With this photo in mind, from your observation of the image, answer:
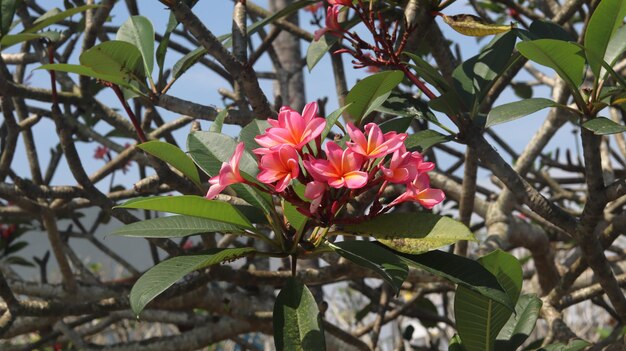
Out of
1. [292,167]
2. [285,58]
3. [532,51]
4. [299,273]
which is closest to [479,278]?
[292,167]

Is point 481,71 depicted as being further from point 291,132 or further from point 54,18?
point 54,18

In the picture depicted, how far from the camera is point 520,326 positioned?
1.22 m

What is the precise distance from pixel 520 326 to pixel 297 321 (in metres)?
0.42

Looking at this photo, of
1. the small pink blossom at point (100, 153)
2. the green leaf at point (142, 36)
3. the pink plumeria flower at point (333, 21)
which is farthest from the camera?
the small pink blossom at point (100, 153)

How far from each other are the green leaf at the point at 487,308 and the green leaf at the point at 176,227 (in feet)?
1.10

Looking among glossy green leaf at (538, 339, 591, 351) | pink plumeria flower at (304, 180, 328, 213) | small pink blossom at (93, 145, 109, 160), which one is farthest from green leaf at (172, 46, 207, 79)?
small pink blossom at (93, 145, 109, 160)

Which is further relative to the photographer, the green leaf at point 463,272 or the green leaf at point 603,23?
the green leaf at point 603,23

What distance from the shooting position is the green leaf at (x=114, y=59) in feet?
4.42

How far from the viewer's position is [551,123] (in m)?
1.97

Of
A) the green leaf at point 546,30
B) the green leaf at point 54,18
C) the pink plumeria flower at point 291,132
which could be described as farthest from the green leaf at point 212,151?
the green leaf at point 54,18

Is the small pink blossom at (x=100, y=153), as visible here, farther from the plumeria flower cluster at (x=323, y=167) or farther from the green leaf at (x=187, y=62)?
the plumeria flower cluster at (x=323, y=167)

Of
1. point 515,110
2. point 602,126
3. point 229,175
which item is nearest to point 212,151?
point 229,175

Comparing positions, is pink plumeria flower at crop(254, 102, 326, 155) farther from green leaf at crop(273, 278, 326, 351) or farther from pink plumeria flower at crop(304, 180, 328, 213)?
green leaf at crop(273, 278, 326, 351)

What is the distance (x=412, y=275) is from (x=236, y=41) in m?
0.84
